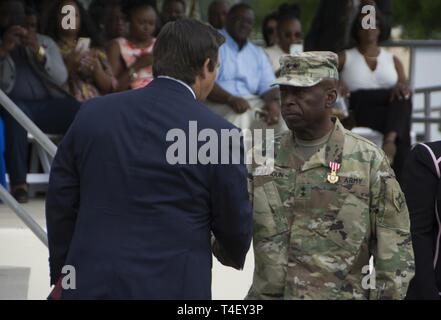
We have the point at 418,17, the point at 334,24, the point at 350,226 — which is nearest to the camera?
the point at 350,226

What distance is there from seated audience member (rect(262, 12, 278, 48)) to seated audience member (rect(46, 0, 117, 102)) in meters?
1.99

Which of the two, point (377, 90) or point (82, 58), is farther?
point (377, 90)

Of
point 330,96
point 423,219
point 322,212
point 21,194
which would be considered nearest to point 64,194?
point 322,212

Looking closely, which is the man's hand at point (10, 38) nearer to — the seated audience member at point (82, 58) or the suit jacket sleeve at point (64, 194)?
the seated audience member at point (82, 58)

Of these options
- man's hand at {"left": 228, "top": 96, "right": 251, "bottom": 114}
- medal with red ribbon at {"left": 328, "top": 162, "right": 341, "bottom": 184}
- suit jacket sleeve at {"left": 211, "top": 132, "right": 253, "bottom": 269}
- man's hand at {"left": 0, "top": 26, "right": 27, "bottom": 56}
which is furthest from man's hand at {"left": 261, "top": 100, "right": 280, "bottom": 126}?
suit jacket sleeve at {"left": 211, "top": 132, "right": 253, "bottom": 269}

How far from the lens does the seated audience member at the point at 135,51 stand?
26.7 feet

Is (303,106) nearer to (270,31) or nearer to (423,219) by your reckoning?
(423,219)

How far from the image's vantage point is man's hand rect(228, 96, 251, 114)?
825 cm

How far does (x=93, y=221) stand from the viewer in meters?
3.45

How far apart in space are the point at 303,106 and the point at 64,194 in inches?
35.4

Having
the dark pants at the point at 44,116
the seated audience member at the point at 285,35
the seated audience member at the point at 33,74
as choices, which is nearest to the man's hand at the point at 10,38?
the seated audience member at the point at 33,74

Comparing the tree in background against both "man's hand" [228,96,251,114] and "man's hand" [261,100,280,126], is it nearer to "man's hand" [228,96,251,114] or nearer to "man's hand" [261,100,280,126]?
"man's hand" [261,100,280,126]

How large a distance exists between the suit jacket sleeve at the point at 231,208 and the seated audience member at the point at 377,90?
214 inches

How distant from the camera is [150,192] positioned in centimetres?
342
